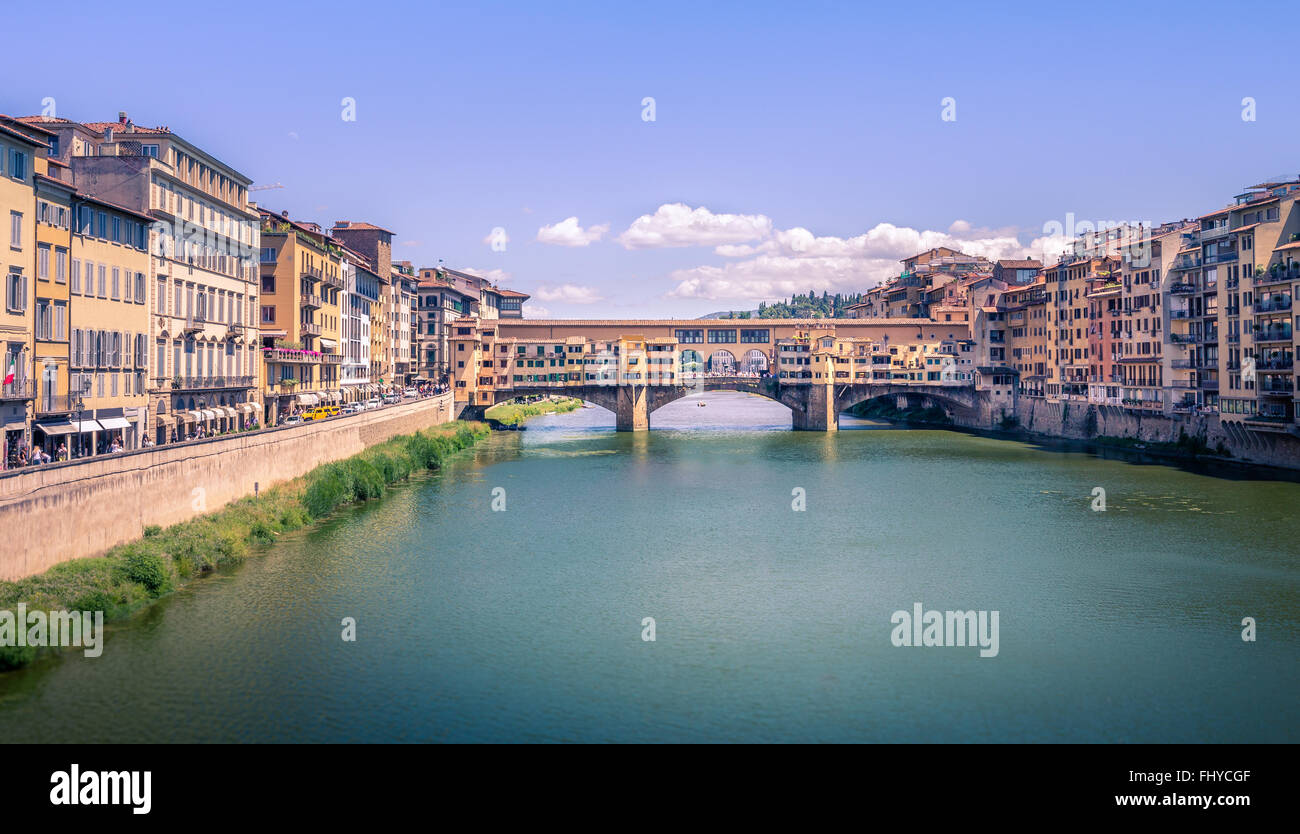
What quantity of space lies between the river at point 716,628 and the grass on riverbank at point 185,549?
0.75 meters

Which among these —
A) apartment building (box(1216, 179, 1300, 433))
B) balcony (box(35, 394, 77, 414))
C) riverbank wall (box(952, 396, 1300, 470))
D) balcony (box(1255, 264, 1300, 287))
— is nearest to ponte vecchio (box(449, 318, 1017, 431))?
riverbank wall (box(952, 396, 1300, 470))

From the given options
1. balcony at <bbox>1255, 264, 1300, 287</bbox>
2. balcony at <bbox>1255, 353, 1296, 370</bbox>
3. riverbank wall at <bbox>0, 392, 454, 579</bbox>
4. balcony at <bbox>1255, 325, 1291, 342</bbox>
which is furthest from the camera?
balcony at <bbox>1255, 325, 1291, 342</bbox>

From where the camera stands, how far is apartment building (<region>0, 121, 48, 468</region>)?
30.4 m

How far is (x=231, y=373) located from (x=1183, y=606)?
141 ft

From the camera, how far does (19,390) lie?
103ft

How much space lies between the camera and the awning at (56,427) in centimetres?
3297

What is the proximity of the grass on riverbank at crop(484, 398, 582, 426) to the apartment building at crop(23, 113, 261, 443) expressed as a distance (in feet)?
157

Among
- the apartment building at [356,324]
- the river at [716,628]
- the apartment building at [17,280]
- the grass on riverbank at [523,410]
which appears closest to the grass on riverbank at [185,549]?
the river at [716,628]

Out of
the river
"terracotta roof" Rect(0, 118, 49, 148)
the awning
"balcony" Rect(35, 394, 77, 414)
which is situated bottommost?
the river

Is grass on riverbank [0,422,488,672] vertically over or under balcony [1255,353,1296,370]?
under

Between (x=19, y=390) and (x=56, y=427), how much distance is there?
7.90 feet

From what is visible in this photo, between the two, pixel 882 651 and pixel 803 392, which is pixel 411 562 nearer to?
pixel 882 651

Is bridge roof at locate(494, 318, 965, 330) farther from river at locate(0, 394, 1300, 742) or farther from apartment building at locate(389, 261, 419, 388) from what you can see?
river at locate(0, 394, 1300, 742)
